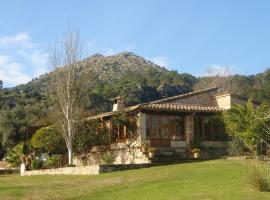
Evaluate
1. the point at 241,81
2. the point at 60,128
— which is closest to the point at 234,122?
the point at 60,128

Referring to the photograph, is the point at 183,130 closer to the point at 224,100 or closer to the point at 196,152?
the point at 196,152

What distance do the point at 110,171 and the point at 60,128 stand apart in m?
8.50

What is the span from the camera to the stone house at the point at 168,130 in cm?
2925

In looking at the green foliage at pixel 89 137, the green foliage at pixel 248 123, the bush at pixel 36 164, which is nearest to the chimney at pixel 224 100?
the green foliage at pixel 248 123

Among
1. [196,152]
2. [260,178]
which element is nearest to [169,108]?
[196,152]

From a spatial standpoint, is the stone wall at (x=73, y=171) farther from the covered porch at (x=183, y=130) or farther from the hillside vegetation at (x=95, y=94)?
the covered porch at (x=183, y=130)

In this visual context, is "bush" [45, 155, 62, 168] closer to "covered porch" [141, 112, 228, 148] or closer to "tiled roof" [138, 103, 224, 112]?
"covered porch" [141, 112, 228, 148]

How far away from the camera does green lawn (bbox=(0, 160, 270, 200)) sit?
13752 millimetres

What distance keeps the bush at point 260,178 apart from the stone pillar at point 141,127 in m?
15.8

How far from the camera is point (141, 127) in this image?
2944cm

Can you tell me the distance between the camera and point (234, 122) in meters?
27.0

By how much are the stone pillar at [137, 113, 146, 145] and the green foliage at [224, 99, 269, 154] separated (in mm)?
4845

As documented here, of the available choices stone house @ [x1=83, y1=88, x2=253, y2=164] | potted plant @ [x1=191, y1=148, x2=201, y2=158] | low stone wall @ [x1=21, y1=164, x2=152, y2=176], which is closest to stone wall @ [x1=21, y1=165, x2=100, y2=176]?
low stone wall @ [x1=21, y1=164, x2=152, y2=176]

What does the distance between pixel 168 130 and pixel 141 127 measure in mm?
2201
